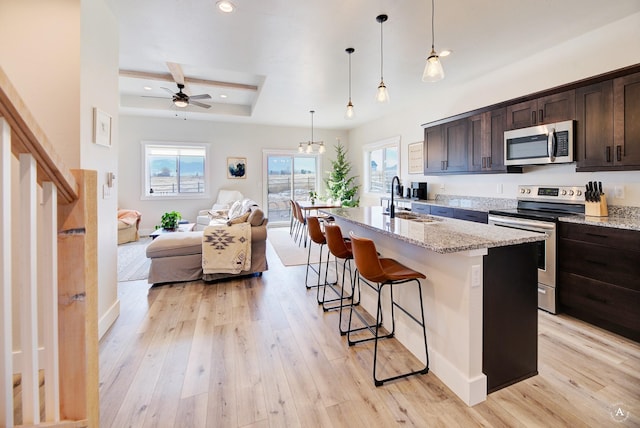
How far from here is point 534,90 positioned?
3.48 m

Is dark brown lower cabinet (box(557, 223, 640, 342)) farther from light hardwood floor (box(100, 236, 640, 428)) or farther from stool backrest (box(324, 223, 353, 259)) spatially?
stool backrest (box(324, 223, 353, 259))

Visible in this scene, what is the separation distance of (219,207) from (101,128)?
14.8 ft

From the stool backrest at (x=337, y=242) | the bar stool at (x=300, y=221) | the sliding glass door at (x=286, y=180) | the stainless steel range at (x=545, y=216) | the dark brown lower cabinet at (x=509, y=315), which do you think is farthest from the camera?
the sliding glass door at (x=286, y=180)

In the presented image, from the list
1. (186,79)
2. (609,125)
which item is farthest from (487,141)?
(186,79)

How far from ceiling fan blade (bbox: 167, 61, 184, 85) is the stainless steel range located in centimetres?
461

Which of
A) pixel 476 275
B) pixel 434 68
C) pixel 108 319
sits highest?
pixel 434 68

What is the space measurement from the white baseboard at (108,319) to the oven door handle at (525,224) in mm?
3916

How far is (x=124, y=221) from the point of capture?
19.4 feet

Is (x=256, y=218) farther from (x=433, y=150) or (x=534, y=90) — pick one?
(x=534, y=90)

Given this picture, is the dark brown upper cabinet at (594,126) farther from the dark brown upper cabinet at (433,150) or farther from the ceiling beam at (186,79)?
the ceiling beam at (186,79)

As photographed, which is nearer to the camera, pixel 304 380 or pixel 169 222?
pixel 304 380

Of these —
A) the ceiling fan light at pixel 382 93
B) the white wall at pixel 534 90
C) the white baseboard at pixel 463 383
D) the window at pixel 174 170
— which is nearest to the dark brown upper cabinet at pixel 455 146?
the white wall at pixel 534 90

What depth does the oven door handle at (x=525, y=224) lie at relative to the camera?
2785mm

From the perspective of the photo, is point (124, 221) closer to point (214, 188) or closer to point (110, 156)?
point (214, 188)
